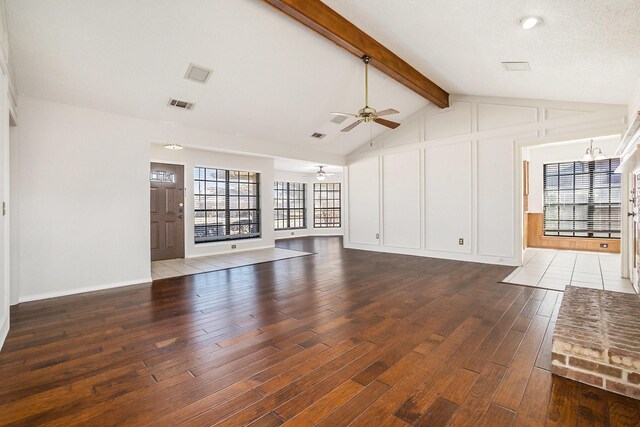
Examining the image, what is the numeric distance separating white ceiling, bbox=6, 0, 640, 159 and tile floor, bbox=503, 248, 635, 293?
2.54 metres

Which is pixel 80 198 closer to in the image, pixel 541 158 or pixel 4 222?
pixel 4 222

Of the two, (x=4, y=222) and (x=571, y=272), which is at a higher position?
(x=4, y=222)

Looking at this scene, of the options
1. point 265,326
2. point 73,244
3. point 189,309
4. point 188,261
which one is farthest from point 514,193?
point 73,244

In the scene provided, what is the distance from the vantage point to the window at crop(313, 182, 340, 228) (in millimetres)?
11305

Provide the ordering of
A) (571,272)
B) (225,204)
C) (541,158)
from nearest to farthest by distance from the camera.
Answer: (571,272) → (225,204) → (541,158)

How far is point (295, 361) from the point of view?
2.14 m

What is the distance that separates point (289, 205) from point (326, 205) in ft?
4.83

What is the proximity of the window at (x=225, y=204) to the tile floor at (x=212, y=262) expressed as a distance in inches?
28.0

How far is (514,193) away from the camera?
5289mm

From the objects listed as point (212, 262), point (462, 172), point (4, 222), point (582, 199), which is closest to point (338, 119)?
point (462, 172)

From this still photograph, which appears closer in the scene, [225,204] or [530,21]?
[530,21]

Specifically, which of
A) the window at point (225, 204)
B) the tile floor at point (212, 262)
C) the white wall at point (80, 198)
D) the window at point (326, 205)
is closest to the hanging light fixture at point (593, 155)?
the tile floor at point (212, 262)

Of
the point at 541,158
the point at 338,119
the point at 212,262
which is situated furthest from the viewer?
the point at 541,158

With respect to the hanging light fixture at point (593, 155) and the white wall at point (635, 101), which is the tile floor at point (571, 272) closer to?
the hanging light fixture at point (593, 155)
